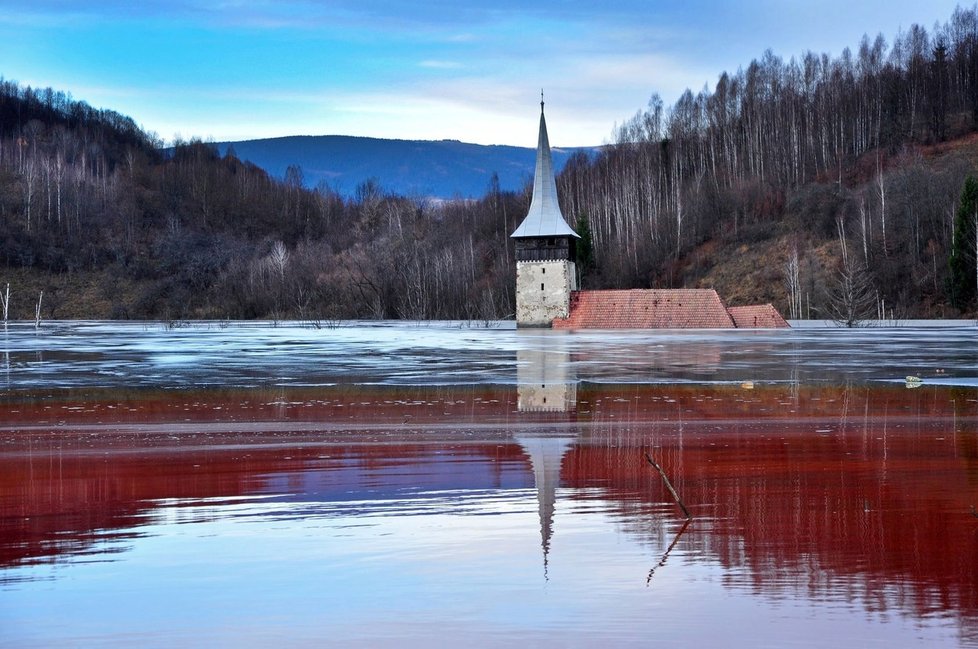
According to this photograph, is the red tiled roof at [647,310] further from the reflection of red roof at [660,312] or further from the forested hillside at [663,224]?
the forested hillside at [663,224]

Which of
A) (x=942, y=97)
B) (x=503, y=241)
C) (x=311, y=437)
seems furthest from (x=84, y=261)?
(x=311, y=437)

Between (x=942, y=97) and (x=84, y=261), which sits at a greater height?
(x=942, y=97)

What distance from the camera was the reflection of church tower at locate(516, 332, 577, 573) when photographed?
939 cm

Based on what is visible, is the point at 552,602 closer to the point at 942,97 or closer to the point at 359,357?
the point at 359,357

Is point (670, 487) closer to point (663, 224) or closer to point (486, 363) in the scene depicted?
point (486, 363)

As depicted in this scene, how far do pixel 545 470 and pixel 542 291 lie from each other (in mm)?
60710

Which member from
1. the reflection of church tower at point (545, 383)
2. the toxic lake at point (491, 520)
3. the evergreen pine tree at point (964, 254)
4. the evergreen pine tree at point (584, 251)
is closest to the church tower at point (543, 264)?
the evergreen pine tree at point (584, 251)

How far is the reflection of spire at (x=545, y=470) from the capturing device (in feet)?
27.1

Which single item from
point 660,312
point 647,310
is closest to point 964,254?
point 660,312

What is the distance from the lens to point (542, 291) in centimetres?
7150

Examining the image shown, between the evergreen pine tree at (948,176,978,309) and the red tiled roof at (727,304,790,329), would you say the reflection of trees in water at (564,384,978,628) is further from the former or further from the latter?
the evergreen pine tree at (948,176,978,309)

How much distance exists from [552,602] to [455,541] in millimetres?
1648

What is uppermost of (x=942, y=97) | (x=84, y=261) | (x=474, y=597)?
(x=942, y=97)

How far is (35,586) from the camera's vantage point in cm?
670
